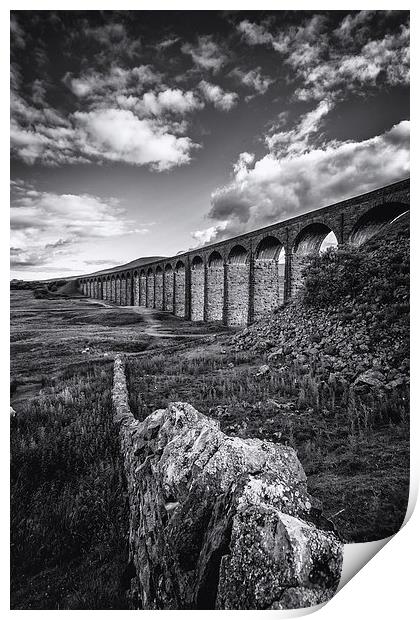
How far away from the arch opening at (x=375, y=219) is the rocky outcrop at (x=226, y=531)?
1118cm

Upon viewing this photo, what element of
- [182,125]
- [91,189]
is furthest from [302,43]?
[91,189]

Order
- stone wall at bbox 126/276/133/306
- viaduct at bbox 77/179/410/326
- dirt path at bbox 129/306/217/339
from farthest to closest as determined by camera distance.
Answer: stone wall at bbox 126/276/133/306, dirt path at bbox 129/306/217/339, viaduct at bbox 77/179/410/326

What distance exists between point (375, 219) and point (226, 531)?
13923 millimetres

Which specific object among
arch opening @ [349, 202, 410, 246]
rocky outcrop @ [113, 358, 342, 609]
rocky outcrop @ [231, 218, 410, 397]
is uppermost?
arch opening @ [349, 202, 410, 246]

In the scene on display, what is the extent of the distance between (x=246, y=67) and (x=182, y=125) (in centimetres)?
110

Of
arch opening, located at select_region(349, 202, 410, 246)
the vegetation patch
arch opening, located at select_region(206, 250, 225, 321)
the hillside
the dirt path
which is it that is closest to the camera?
the vegetation patch

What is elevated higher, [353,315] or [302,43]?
[302,43]

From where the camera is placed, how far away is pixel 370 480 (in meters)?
3.45

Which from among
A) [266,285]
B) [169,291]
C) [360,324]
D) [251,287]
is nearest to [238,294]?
[251,287]

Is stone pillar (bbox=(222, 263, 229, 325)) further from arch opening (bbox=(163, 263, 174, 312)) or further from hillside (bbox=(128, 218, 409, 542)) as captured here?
hillside (bbox=(128, 218, 409, 542))

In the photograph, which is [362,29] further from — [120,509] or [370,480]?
[120,509]

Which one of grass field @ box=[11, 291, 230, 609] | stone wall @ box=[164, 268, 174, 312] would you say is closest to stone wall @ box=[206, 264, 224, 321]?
stone wall @ box=[164, 268, 174, 312]

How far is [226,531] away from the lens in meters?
2.32

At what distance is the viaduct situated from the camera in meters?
12.7
